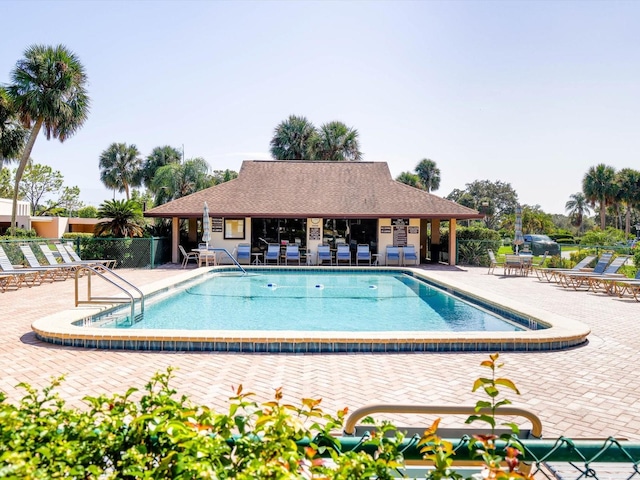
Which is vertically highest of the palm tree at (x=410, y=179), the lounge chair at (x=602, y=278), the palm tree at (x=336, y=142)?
the palm tree at (x=336, y=142)

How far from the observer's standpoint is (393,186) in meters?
24.5

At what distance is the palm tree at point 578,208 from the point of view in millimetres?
76125

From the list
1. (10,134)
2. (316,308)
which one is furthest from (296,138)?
(316,308)

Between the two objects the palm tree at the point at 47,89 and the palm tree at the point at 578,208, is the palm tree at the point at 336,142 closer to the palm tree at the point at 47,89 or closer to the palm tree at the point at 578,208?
the palm tree at the point at 47,89

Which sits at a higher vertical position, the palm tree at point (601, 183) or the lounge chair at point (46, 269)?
the palm tree at point (601, 183)

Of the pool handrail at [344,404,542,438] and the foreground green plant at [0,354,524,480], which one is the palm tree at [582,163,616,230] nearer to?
the pool handrail at [344,404,542,438]

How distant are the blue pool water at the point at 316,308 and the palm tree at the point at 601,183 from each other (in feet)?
137

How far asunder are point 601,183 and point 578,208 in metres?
33.6

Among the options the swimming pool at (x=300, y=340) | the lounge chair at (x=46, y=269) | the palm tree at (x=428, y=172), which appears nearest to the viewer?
the swimming pool at (x=300, y=340)

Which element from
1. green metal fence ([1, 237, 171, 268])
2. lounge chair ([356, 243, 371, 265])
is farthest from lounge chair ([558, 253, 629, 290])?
green metal fence ([1, 237, 171, 268])

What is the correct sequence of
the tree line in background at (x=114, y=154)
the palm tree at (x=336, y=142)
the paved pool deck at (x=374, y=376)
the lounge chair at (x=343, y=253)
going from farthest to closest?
the palm tree at (x=336, y=142) < the tree line in background at (x=114, y=154) < the lounge chair at (x=343, y=253) < the paved pool deck at (x=374, y=376)

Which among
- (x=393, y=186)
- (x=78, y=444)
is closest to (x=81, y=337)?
(x=78, y=444)

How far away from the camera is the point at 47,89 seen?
911 inches

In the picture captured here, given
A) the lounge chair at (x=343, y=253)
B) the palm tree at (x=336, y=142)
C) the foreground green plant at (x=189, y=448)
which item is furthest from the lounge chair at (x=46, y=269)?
the palm tree at (x=336, y=142)
